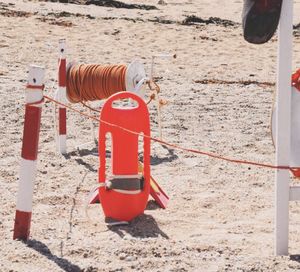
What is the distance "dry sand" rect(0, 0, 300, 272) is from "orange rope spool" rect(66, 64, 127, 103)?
0.59 m

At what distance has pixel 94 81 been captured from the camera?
8328mm

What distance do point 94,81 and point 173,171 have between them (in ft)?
3.85

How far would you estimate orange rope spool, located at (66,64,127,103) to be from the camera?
828cm

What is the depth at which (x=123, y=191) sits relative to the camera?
6.25m

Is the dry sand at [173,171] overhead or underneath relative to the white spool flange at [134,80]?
underneath

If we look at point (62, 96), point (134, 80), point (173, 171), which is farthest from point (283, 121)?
point (62, 96)

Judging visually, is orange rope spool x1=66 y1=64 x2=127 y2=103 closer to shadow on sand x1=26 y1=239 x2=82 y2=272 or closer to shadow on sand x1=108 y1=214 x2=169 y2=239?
shadow on sand x1=108 y1=214 x2=169 y2=239

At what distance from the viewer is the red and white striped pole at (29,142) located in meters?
Answer: 5.60

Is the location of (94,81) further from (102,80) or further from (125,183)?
(125,183)

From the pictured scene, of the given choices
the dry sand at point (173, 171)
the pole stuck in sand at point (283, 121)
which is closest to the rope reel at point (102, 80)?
the dry sand at point (173, 171)

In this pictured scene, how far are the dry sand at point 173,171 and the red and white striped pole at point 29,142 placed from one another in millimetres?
208

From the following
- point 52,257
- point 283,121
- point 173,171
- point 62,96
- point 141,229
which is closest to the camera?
point 283,121

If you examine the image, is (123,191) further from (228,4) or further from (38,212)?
(228,4)

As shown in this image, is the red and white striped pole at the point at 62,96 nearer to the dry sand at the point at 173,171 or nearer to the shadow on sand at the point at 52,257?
the dry sand at the point at 173,171
